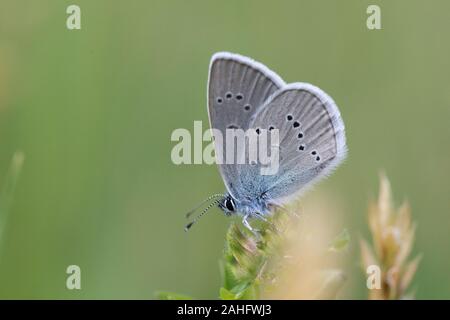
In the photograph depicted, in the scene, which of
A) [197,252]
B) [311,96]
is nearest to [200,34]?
[197,252]

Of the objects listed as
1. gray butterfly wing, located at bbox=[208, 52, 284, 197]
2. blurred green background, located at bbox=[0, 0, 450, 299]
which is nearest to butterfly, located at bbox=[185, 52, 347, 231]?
gray butterfly wing, located at bbox=[208, 52, 284, 197]

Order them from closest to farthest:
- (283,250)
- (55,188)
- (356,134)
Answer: (283,250) < (55,188) < (356,134)

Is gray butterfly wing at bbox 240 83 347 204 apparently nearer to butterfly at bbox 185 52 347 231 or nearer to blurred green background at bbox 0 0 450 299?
butterfly at bbox 185 52 347 231

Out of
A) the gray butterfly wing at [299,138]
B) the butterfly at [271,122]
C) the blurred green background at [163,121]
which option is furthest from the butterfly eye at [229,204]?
the blurred green background at [163,121]

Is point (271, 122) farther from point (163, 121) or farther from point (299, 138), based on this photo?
point (163, 121)

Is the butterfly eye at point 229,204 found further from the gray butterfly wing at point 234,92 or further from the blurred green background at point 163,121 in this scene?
the blurred green background at point 163,121

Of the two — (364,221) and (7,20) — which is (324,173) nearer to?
(364,221)
